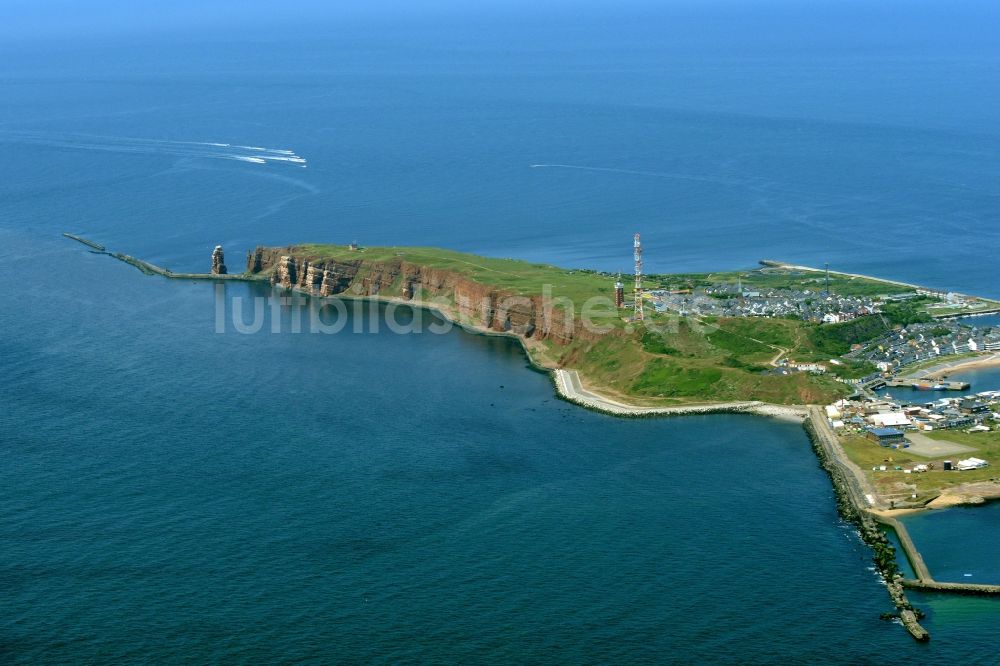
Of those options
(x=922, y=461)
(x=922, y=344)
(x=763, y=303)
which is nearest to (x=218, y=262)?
(x=763, y=303)

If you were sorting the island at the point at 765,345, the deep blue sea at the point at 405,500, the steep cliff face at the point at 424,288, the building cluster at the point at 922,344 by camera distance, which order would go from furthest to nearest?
the steep cliff face at the point at 424,288 → the building cluster at the point at 922,344 → the island at the point at 765,345 → the deep blue sea at the point at 405,500

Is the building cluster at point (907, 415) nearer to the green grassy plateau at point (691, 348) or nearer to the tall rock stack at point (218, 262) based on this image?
the green grassy plateau at point (691, 348)

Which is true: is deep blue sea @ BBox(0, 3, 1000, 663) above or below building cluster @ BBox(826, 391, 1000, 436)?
below

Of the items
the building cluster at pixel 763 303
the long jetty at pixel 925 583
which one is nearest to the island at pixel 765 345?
the long jetty at pixel 925 583

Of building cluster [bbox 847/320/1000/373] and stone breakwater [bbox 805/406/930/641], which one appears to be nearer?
stone breakwater [bbox 805/406/930/641]

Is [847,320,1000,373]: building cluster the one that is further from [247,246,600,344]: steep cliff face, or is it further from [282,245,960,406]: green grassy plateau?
[247,246,600,344]: steep cliff face

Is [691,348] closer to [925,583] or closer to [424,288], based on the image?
[424,288]

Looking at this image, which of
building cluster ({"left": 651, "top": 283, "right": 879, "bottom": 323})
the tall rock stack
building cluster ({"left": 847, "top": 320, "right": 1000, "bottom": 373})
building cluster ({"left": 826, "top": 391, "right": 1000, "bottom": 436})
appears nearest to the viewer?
building cluster ({"left": 826, "top": 391, "right": 1000, "bottom": 436})

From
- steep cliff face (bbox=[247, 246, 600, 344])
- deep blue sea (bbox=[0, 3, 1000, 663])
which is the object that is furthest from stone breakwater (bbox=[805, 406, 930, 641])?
steep cliff face (bbox=[247, 246, 600, 344])
